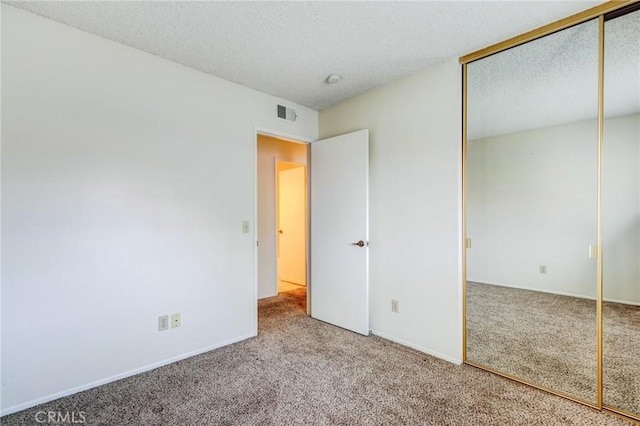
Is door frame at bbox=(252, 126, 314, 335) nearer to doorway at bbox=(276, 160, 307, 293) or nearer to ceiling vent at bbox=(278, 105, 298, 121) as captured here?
ceiling vent at bbox=(278, 105, 298, 121)

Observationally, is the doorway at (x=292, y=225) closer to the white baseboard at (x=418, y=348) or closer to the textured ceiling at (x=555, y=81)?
the white baseboard at (x=418, y=348)

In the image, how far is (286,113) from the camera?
3.32 meters

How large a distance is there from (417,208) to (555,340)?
4.54 ft

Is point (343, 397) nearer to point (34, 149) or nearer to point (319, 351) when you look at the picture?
point (319, 351)

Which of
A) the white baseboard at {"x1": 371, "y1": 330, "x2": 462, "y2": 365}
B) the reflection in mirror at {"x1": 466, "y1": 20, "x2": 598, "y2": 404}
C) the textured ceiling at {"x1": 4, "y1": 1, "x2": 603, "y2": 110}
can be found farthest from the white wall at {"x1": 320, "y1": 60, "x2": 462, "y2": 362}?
the textured ceiling at {"x1": 4, "y1": 1, "x2": 603, "y2": 110}

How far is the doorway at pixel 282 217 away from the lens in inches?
175

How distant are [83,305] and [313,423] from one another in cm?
171

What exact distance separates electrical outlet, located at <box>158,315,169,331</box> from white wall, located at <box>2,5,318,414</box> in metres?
0.05

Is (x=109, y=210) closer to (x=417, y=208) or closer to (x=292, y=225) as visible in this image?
(x=417, y=208)

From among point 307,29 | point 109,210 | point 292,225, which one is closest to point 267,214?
point 292,225

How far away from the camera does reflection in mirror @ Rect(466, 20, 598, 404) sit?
1.98 metres

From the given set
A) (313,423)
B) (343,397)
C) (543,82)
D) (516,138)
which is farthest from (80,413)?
(543,82)

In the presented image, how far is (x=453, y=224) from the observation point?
8.00 ft

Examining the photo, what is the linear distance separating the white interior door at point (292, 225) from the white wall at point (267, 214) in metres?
0.58
